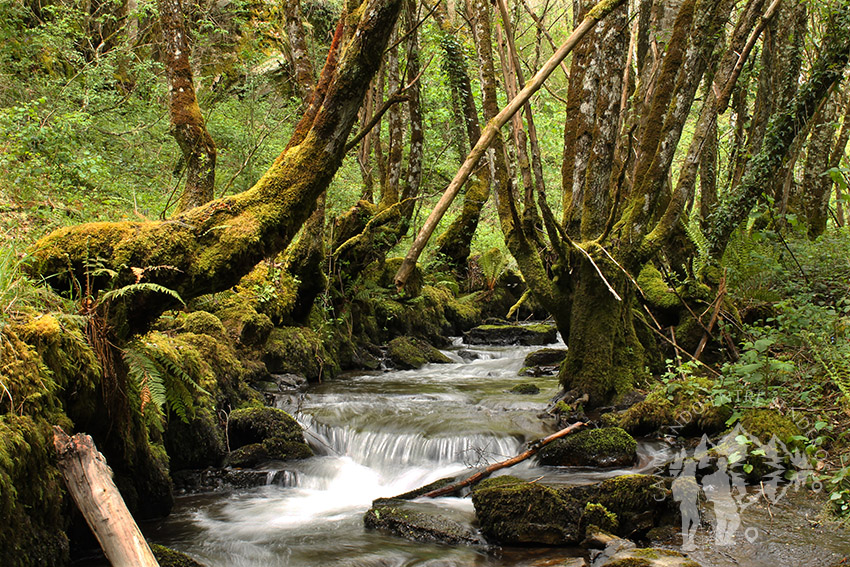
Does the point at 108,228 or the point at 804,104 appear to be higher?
the point at 804,104

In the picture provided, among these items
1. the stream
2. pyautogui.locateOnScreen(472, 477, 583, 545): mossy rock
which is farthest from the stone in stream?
the stream

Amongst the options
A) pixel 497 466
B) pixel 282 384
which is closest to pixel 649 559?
pixel 497 466

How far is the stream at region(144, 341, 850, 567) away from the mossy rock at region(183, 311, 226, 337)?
1295mm

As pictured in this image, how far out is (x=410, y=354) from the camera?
12.1 meters

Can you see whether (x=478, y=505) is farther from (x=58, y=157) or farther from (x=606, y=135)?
(x=58, y=157)

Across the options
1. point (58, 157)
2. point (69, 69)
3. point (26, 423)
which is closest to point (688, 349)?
point (26, 423)

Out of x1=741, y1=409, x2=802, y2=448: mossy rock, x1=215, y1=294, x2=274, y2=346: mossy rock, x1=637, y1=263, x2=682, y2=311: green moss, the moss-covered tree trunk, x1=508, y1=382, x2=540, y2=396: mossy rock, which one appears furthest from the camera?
x1=637, y1=263, x2=682, y2=311: green moss

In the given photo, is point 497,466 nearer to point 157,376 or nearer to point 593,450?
point 593,450

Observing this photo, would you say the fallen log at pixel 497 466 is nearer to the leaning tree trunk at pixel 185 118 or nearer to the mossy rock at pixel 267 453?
the mossy rock at pixel 267 453

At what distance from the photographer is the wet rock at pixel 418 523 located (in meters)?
4.79

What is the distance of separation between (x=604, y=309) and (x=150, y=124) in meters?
11.2

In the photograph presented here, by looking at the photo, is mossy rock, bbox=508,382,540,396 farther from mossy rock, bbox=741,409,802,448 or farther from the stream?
mossy rock, bbox=741,409,802,448

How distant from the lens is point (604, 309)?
7.76 m

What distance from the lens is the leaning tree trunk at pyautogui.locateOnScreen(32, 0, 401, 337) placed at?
13.3 ft
